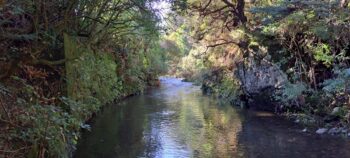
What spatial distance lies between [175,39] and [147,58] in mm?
12752

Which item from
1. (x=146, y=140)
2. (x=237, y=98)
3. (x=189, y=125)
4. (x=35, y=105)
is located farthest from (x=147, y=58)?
(x=35, y=105)

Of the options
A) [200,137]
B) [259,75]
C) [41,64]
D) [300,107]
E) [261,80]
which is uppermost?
[41,64]

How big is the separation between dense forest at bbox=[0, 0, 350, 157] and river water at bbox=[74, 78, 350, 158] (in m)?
0.73

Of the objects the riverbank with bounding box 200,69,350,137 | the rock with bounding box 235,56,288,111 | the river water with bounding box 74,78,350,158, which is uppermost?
the rock with bounding box 235,56,288,111

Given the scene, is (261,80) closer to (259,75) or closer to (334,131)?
(259,75)

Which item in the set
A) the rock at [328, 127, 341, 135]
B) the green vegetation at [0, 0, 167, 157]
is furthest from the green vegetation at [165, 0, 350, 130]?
the green vegetation at [0, 0, 167, 157]

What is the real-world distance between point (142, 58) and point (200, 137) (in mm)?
14893

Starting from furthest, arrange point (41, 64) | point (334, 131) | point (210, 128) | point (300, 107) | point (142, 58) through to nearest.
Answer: point (142, 58), point (300, 107), point (210, 128), point (334, 131), point (41, 64)

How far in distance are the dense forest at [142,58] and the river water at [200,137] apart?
2.41ft

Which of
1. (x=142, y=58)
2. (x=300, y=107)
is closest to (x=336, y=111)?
(x=300, y=107)

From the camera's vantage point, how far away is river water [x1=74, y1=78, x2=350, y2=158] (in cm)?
884

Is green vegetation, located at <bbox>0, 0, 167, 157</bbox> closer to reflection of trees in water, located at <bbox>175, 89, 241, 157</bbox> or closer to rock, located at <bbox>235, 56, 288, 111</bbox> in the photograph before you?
reflection of trees in water, located at <bbox>175, 89, 241, 157</bbox>

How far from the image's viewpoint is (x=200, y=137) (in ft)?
34.6

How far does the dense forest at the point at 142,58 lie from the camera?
208 inches
